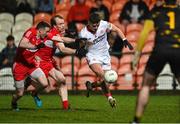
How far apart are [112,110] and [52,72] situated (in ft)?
6.89

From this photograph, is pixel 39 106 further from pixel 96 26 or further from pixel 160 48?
pixel 160 48

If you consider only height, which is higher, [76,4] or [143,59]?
→ [76,4]

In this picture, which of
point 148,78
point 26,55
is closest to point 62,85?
point 26,55

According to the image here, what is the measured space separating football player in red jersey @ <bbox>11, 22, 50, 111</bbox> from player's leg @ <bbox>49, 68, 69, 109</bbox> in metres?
0.42

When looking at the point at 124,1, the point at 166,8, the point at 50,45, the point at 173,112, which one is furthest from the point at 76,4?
the point at 166,8

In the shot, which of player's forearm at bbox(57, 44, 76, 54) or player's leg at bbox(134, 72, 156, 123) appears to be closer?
player's leg at bbox(134, 72, 156, 123)

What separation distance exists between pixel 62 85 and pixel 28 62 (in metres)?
1.03

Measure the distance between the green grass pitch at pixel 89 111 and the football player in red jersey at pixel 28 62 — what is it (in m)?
0.59

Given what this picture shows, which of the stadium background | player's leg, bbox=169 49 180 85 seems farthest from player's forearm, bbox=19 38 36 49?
player's leg, bbox=169 49 180 85

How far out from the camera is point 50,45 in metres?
19.2

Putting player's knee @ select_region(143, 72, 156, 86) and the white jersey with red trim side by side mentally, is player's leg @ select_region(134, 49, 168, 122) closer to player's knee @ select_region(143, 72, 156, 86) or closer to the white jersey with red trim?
player's knee @ select_region(143, 72, 156, 86)

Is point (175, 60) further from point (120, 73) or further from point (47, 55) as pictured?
point (120, 73)

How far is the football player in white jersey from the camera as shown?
61.4 ft

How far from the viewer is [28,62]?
18688 mm
